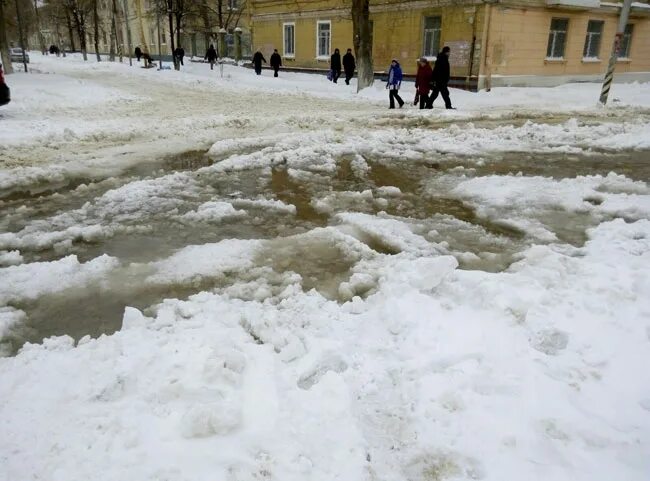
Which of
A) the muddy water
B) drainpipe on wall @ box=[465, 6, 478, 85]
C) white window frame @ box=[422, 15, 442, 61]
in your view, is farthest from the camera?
white window frame @ box=[422, 15, 442, 61]

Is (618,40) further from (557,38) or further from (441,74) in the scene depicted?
(557,38)

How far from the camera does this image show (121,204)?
20.2 ft

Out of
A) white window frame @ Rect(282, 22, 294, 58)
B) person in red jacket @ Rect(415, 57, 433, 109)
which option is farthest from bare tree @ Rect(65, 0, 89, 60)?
person in red jacket @ Rect(415, 57, 433, 109)

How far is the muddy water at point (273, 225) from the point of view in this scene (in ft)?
12.9

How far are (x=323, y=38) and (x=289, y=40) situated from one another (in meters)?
3.28

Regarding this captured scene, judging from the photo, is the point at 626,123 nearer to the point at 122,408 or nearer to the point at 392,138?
the point at 392,138

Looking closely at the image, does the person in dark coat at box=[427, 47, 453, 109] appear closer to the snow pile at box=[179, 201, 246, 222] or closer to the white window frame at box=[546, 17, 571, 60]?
the white window frame at box=[546, 17, 571, 60]

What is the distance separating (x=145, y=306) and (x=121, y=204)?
276 cm

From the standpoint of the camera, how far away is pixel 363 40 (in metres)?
18.9

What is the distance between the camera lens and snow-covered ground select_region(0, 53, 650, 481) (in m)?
2.40

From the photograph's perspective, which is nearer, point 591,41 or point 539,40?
point 539,40

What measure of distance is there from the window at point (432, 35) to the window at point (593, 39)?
7688mm

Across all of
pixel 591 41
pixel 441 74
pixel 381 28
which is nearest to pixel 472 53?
pixel 381 28

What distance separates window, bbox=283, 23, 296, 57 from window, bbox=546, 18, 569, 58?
13918 millimetres
